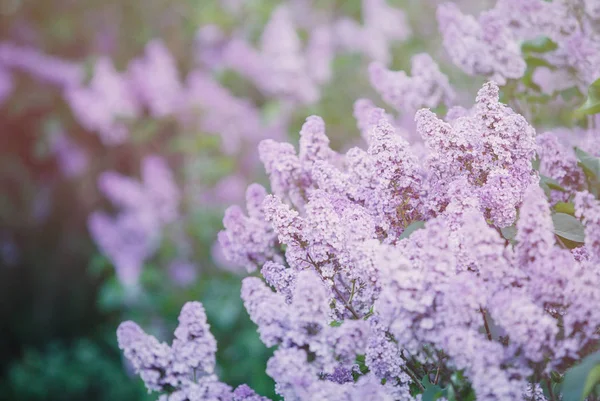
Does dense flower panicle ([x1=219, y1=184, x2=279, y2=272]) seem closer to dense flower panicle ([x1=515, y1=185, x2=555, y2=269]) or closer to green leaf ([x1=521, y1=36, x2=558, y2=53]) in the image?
dense flower panicle ([x1=515, y1=185, x2=555, y2=269])

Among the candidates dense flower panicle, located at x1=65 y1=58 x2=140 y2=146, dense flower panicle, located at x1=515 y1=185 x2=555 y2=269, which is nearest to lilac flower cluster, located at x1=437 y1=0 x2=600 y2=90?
dense flower panicle, located at x1=515 y1=185 x2=555 y2=269

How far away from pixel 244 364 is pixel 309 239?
286 cm

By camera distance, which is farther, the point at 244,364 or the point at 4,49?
the point at 4,49

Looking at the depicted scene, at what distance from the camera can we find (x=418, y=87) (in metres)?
1.58

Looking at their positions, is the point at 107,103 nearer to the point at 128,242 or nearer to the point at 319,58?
the point at 128,242

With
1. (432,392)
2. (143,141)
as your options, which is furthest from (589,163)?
(143,141)

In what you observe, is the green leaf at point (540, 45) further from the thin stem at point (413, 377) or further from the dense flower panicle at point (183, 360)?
the dense flower panicle at point (183, 360)

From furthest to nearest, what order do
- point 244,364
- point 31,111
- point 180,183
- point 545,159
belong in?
point 31,111 → point 180,183 → point 244,364 → point 545,159

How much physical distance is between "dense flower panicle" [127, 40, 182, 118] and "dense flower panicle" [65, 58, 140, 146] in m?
0.09

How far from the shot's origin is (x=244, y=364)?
385 centimetres

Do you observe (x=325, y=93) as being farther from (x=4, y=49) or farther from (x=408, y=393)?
(x=408, y=393)

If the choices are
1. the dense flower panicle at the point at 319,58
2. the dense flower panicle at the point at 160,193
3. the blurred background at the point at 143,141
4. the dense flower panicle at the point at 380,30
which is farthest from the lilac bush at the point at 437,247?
the dense flower panicle at the point at 160,193

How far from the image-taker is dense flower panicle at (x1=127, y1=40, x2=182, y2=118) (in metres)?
4.09

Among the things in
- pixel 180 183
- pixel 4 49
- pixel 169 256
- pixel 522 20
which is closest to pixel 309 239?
pixel 522 20
